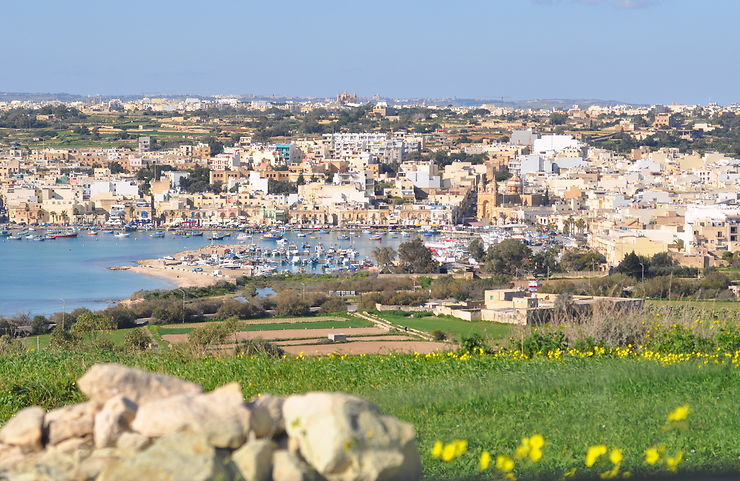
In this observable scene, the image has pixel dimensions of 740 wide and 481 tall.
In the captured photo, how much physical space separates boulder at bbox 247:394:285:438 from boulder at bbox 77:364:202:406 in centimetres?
16

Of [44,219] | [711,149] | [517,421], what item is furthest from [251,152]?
[517,421]

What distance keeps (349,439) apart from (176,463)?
0.98ft

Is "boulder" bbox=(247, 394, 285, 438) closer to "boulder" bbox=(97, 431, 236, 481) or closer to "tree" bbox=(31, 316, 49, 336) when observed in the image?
"boulder" bbox=(97, 431, 236, 481)

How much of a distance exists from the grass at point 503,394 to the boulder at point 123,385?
0.62 m

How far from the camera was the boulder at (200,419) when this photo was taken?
7.06 ft

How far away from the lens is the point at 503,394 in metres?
3.52

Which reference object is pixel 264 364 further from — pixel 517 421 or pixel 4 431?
pixel 4 431

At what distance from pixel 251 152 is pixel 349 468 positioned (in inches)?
2168

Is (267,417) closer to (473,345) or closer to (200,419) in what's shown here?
(200,419)

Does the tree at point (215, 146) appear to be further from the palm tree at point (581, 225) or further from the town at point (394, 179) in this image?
the palm tree at point (581, 225)

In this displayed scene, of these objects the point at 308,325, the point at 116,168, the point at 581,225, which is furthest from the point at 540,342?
the point at 116,168

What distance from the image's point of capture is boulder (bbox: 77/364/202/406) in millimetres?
2266

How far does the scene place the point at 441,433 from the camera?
305cm

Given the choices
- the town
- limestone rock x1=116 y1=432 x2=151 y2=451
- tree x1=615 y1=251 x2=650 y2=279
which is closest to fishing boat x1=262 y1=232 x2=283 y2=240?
the town
